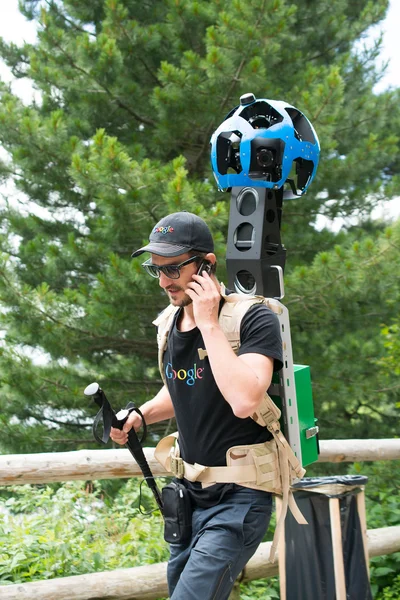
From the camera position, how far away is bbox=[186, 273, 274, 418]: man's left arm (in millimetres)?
2363

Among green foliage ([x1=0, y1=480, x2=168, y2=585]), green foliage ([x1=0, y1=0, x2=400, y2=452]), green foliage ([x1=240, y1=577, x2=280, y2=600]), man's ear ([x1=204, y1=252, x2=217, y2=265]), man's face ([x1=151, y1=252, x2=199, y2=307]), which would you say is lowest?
green foliage ([x1=240, y1=577, x2=280, y2=600])

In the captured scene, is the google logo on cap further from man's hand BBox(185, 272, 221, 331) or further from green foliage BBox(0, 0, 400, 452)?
green foliage BBox(0, 0, 400, 452)

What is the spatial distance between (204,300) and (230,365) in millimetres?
275

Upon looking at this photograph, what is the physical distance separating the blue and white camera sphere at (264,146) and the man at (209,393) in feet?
2.06

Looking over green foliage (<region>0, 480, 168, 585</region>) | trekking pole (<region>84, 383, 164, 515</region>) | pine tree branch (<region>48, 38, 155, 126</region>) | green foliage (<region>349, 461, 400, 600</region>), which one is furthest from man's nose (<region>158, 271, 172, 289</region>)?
pine tree branch (<region>48, 38, 155, 126</region>)

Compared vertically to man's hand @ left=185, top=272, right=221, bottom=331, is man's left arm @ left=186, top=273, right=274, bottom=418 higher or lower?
lower

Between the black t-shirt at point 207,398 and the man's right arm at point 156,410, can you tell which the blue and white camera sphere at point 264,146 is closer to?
the black t-shirt at point 207,398

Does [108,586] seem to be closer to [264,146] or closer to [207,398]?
[207,398]

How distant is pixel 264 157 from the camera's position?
3.21 m

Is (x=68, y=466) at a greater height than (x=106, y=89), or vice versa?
(x=106, y=89)

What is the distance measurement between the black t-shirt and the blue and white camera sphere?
2.76 ft

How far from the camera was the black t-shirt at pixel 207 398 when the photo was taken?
2570mm

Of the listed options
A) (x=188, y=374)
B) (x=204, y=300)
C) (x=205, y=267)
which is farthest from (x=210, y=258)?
(x=188, y=374)

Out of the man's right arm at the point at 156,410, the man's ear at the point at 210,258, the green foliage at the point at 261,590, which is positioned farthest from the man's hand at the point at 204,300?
the green foliage at the point at 261,590
